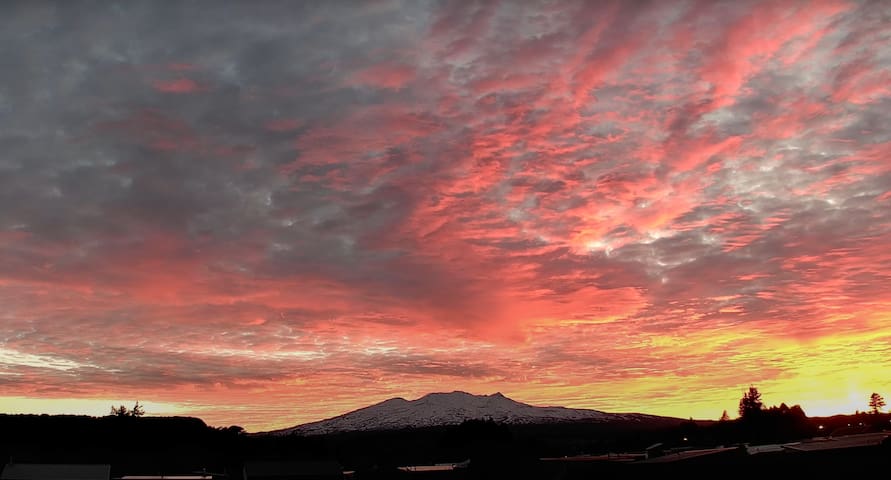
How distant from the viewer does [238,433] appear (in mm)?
124812

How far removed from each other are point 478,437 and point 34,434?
86.1m

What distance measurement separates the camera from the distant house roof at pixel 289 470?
78.0m

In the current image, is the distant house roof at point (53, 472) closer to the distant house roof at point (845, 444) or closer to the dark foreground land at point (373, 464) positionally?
the dark foreground land at point (373, 464)

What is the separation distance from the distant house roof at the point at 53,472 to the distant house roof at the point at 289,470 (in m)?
13.7

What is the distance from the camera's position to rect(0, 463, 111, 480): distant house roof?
224 ft

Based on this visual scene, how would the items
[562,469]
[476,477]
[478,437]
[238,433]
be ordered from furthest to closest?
[478,437] → [238,433] → [476,477] → [562,469]

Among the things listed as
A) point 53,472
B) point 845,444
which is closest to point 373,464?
point 53,472

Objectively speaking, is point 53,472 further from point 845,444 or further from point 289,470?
point 845,444

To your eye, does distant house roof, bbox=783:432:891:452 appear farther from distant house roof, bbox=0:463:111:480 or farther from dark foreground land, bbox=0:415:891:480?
distant house roof, bbox=0:463:111:480

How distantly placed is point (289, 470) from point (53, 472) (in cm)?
2204

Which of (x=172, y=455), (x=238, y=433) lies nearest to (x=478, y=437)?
(x=238, y=433)

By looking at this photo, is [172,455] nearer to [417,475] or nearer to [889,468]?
[417,475]

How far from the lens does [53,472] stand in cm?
6900

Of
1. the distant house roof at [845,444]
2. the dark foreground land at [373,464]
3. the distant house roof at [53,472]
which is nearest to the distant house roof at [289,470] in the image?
the dark foreground land at [373,464]
